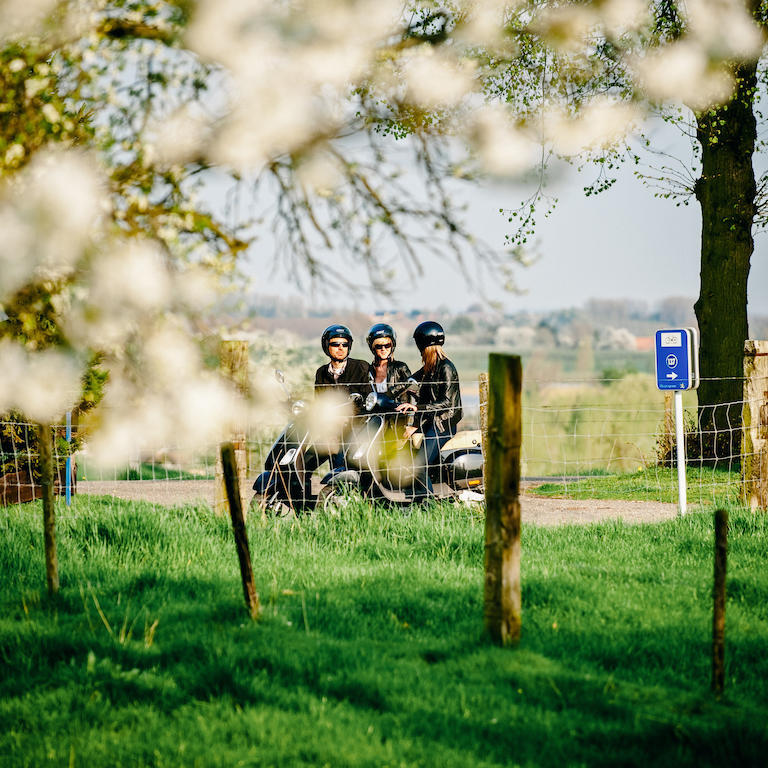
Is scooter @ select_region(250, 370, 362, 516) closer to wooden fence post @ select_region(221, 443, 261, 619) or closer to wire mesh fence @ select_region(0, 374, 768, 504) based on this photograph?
wire mesh fence @ select_region(0, 374, 768, 504)

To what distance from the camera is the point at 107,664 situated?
3.77m

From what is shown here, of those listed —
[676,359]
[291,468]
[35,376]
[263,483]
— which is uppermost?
[676,359]

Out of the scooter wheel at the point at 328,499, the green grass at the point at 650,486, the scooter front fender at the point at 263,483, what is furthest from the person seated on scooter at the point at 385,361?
the green grass at the point at 650,486

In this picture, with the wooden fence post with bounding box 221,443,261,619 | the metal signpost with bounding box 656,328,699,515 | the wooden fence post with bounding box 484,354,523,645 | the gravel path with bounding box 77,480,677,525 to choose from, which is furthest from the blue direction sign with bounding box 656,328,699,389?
the wooden fence post with bounding box 221,443,261,619

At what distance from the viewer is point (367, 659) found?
3879 millimetres

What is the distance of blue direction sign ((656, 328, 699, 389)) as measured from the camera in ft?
27.7

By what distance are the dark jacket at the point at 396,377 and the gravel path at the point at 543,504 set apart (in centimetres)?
154

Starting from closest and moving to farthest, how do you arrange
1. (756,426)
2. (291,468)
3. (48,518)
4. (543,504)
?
1. (48,518)
2. (291,468)
3. (756,426)
4. (543,504)

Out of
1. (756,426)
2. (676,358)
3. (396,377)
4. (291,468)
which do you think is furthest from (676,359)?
(291,468)

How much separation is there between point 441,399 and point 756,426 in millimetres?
2758

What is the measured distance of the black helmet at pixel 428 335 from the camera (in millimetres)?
8117

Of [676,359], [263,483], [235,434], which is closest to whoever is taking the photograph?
[235,434]

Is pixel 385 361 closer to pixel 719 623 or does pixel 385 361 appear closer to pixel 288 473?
pixel 288 473

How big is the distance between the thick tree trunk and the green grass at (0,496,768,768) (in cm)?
701
